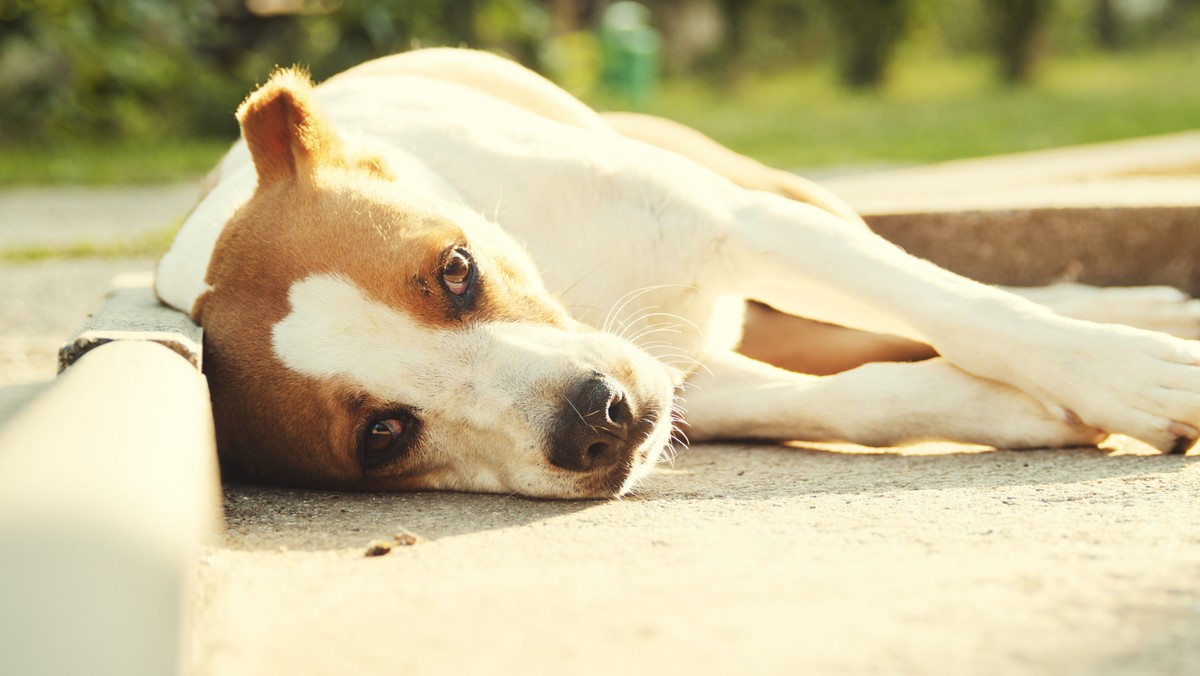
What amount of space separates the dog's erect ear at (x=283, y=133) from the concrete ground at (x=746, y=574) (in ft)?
2.35

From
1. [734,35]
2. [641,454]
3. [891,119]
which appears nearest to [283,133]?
[641,454]

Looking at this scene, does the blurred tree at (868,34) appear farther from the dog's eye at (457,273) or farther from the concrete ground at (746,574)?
the dog's eye at (457,273)

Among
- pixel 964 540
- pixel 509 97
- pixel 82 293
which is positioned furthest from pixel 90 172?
pixel 964 540

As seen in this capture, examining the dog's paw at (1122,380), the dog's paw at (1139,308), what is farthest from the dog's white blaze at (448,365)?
the dog's paw at (1139,308)

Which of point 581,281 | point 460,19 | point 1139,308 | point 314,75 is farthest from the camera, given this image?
point 460,19

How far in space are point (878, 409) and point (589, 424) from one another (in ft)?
3.06

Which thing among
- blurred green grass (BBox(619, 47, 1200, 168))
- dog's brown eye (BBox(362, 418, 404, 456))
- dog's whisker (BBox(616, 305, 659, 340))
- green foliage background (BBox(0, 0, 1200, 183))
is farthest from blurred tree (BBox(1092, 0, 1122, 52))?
dog's brown eye (BBox(362, 418, 404, 456))

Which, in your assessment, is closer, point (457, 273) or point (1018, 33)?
point (457, 273)

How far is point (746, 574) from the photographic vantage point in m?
1.78

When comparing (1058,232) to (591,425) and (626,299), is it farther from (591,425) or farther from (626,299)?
(591,425)

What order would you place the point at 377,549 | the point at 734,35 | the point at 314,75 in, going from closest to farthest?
1. the point at 377,549
2. the point at 314,75
3. the point at 734,35

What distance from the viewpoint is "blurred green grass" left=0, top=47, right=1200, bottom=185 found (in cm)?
997

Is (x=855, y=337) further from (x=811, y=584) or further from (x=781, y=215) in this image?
(x=811, y=584)

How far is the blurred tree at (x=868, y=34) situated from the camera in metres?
17.5
